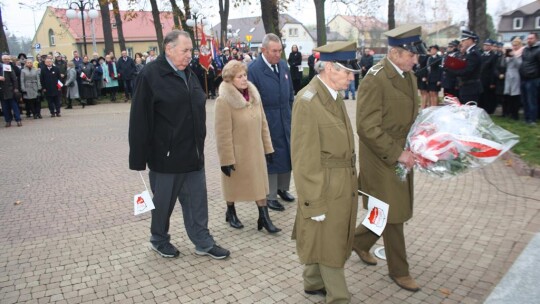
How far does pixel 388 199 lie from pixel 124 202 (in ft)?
14.0

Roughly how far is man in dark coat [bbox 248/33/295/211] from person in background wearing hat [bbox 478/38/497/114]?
757cm

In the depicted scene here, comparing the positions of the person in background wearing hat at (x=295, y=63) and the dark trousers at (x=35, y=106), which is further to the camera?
the person in background wearing hat at (x=295, y=63)

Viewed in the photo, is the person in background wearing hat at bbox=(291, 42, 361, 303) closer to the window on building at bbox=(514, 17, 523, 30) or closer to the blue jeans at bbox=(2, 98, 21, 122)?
the blue jeans at bbox=(2, 98, 21, 122)

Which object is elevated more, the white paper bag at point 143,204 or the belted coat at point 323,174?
the belted coat at point 323,174

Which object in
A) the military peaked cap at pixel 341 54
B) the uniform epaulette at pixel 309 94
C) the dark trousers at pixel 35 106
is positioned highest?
the military peaked cap at pixel 341 54

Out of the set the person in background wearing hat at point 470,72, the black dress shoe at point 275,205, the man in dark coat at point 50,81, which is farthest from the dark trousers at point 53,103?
the person in background wearing hat at point 470,72

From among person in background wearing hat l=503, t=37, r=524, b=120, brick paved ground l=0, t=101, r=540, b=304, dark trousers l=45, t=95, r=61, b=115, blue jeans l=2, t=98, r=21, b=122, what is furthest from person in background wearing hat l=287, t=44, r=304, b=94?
brick paved ground l=0, t=101, r=540, b=304

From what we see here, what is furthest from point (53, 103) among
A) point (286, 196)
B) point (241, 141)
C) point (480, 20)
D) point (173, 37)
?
point (480, 20)

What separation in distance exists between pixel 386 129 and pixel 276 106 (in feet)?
7.35

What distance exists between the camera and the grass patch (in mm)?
7620

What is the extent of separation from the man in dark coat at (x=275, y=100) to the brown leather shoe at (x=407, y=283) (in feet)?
7.29

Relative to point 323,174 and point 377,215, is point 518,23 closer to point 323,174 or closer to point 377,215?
point 377,215

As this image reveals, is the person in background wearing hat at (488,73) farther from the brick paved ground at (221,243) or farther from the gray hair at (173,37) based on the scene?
the gray hair at (173,37)

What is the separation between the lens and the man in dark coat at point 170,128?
422cm
